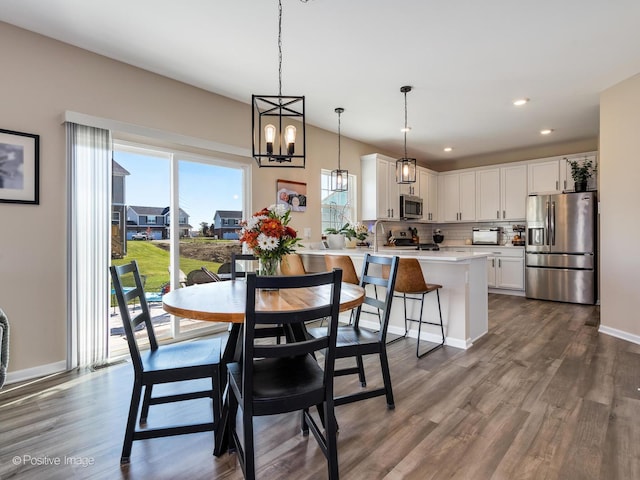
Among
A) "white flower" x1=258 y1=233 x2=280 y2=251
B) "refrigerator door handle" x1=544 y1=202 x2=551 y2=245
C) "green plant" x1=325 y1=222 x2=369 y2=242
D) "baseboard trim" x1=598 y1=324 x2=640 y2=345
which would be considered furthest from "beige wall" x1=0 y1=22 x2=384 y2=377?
"refrigerator door handle" x1=544 y1=202 x2=551 y2=245

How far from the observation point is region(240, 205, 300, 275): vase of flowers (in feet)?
6.85

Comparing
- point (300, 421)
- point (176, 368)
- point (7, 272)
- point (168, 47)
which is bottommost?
point (300, 421)

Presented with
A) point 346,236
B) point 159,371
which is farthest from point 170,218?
point 346,236

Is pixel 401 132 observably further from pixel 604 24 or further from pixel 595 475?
pixel 595 475

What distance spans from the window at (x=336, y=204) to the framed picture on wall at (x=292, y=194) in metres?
0.42

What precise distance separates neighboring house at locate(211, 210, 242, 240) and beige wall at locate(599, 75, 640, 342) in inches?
164

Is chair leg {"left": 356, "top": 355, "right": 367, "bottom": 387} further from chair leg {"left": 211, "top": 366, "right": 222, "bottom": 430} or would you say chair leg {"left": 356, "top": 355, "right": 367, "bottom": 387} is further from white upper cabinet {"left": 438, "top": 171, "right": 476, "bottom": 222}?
white upper cabinet {"left": 438, "top": 171, "right": 476, "bottom": 222}

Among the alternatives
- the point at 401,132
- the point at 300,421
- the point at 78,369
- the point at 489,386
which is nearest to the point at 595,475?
the point at 489,386

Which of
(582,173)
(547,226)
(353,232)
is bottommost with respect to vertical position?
(353,232)

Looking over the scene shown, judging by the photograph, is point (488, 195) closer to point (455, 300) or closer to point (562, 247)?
point (562, 247)

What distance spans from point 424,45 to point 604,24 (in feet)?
4.32

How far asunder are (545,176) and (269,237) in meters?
5.77

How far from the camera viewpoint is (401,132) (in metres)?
5.34

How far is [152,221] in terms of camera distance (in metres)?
3.45
